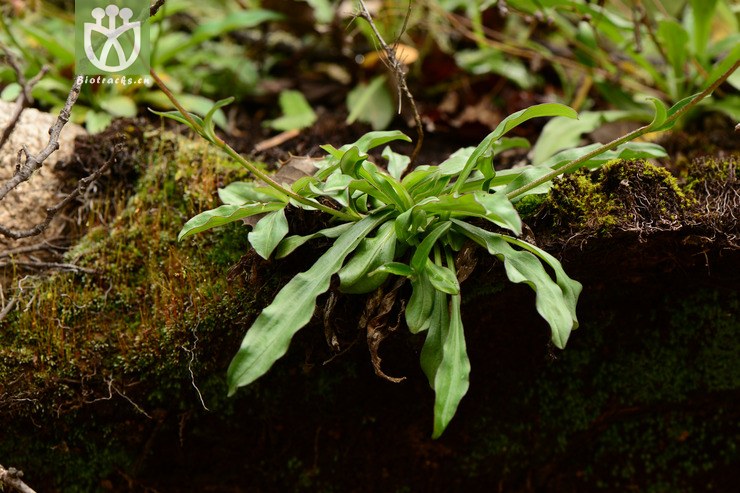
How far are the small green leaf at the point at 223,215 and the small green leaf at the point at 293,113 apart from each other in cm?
115

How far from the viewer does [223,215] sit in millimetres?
1606

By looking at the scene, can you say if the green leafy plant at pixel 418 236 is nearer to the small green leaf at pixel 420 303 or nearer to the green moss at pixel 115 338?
the small green leaf at pixel 420 303

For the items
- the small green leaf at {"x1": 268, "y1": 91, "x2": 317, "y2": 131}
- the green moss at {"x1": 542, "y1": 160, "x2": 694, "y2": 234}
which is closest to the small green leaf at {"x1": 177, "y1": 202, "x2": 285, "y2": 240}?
the green moss at {"x1": 542, "y1": 160, "x2": 694, "y2": 234}

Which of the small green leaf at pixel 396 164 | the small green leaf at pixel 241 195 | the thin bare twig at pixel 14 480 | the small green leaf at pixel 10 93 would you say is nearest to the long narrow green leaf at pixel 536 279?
the small green leaf at pixel 396 164

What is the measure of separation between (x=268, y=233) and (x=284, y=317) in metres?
0.26

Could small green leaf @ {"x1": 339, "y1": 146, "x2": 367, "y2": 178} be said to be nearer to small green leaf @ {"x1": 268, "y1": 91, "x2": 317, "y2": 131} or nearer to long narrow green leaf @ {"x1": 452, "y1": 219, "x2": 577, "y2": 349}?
long narrow green leaf @ {"x1": 452, "y1": 219, "x2": 577, "y2": 349}

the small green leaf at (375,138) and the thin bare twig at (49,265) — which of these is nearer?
the small green leaf at (375,138)

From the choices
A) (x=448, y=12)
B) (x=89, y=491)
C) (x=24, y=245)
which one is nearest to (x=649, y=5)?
(x=448, y=12)

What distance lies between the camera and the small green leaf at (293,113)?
8.95 feet

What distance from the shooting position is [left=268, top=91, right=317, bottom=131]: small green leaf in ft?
8.95

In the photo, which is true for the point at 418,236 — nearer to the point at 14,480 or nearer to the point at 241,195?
the point at 241,195

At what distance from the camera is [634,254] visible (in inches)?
69.4

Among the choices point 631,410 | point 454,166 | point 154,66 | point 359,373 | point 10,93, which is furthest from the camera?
point 154,66

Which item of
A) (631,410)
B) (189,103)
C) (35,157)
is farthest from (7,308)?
(631,410)
